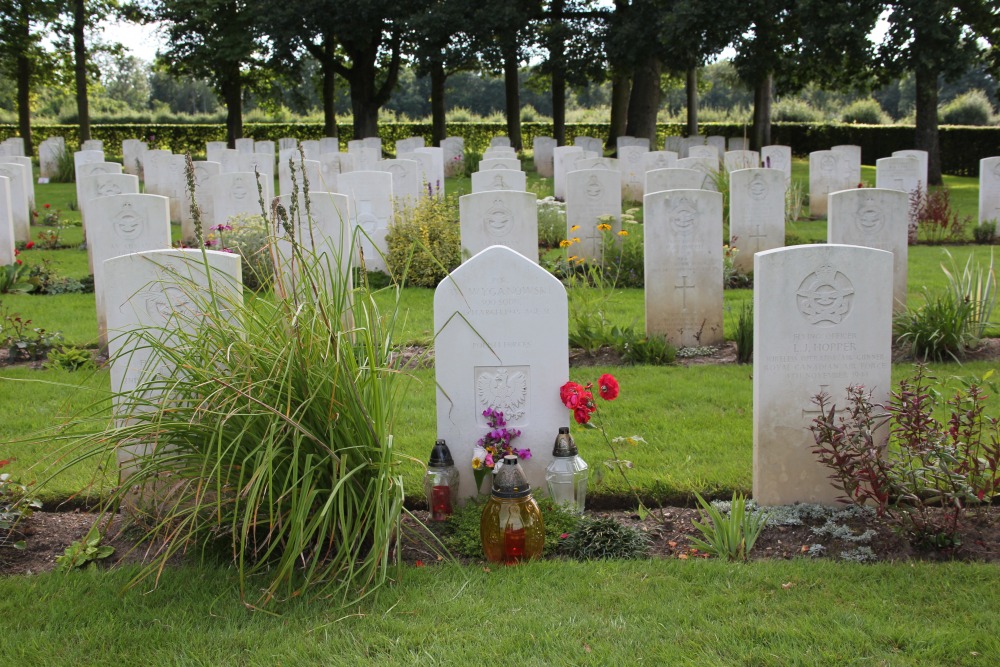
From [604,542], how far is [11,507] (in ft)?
8.79

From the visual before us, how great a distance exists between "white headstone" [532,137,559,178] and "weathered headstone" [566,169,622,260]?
497 inches

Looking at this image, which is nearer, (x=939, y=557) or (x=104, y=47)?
(x=939, y=557)

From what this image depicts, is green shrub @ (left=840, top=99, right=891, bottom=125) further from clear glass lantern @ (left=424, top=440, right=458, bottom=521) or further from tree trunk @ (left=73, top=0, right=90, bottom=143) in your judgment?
clear glass lantern @ (left=424, top=440, right=458, bottom=521)

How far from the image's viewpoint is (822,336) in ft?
15.3

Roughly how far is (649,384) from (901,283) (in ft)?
9.76

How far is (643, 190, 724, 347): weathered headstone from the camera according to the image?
7.90m

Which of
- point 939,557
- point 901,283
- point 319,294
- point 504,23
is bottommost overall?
point 939,557

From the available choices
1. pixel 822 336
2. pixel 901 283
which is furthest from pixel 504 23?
pixel 822 336

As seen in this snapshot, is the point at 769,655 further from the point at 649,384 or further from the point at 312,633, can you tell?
the point at 649,384

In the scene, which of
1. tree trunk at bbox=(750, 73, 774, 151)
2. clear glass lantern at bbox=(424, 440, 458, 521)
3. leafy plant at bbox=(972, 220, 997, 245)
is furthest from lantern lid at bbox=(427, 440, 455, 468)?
tree trunk at bbox=(750, 73, 774, 151)

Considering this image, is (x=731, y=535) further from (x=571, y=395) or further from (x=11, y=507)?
(x=11, y=507)

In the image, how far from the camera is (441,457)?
4590 millimetres

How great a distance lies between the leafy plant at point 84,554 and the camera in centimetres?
418

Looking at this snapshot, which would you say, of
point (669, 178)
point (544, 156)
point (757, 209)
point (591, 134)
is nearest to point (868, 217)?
point (757, 209)
